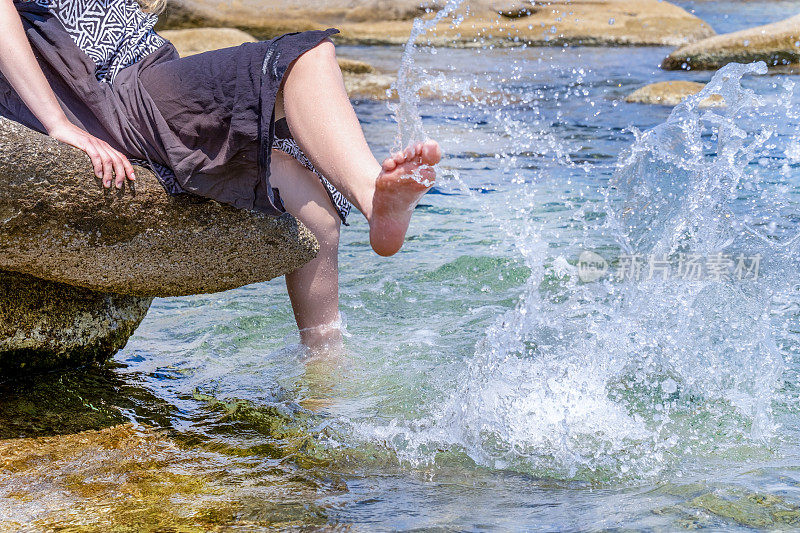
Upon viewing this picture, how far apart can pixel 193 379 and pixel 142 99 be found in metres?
1.18

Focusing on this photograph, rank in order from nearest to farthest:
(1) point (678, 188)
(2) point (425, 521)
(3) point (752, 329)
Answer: (2) point (425, 521) < (3) point (752, 329) < (1) point (678, 188)

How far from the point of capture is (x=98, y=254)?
2.71 meters

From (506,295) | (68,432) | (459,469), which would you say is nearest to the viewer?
(459,469)

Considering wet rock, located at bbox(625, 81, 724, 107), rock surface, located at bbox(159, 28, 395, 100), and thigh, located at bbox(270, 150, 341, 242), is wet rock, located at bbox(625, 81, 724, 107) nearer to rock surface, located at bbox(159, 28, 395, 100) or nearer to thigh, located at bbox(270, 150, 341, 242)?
rock surface, located at bbox(159, 28, 395, 100)

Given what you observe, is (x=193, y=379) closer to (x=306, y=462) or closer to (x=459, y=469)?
(x=306, y=462)

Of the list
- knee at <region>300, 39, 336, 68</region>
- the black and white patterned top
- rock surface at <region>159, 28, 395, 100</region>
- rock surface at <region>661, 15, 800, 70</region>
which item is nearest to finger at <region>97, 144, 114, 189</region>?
the black and white patterned top

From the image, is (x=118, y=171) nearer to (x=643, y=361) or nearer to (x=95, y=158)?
(x=95, y=158)

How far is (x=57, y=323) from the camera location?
10.0 feet

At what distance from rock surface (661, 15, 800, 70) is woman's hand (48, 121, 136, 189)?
11.4m

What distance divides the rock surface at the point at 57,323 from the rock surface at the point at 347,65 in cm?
778

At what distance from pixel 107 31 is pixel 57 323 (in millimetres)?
1001

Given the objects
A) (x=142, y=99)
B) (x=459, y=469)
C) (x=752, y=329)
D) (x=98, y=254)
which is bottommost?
(x=459, y=469)

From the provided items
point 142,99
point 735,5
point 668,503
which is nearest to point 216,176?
point 142,99

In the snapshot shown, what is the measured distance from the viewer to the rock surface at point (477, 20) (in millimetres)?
16766
